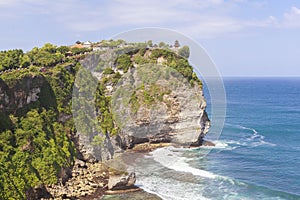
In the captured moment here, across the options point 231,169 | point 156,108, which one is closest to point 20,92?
point 156,108

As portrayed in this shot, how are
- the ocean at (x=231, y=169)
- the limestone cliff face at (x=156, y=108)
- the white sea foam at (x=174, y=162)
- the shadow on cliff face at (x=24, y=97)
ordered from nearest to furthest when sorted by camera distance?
the shadow on cliff face at (x=24, y=97), the ocean at (x=231, y=169), the white sea foam at (x=174, y=162), the limestone cliff face at (x=156, y=108)

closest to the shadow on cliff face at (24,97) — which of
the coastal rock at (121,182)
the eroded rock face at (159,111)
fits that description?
the eroded rock face at (159,111)

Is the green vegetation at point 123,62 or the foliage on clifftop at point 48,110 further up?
the green vegetation at point 123,62

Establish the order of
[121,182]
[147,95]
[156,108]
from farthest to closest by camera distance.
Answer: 1. [147,95]
2. [156,108]
3. [121,182]

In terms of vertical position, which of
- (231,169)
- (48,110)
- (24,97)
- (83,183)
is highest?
(24,97)

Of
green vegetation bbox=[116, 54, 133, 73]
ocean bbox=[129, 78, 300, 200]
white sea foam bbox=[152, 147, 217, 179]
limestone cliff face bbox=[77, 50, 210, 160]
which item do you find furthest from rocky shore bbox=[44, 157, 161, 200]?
green vegetation bbox=[116, 54, 133, 73]

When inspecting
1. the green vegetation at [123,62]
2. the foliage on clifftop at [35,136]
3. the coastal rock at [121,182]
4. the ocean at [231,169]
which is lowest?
the ocean at [231,169]

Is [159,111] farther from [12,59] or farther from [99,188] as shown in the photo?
[12,59]

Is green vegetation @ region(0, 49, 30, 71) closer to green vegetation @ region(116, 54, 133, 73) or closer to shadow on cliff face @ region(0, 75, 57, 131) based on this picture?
shadow on cliff face @ region(0, 75, 57, 131)

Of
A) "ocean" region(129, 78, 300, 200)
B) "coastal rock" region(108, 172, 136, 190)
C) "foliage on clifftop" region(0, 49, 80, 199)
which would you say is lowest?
"ocean" region(129, 78, 300, 200)

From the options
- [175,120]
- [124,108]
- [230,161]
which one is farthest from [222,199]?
[124,108]

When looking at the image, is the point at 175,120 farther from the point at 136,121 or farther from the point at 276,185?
the point at 276,185

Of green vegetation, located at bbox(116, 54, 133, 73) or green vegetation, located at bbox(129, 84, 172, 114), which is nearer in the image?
green vegetation, located at bbox(129, 84, 172, 114)

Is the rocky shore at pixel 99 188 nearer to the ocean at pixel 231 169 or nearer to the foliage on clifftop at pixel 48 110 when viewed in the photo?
the foliage on clifftop at pixel 48 110
